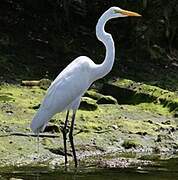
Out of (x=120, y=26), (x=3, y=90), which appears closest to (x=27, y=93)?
(x=3, y=90)

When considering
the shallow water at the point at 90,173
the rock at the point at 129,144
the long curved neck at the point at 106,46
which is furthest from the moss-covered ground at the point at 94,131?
the long curved neck at the point at 106,46

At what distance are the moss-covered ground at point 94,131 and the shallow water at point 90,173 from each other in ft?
2.07

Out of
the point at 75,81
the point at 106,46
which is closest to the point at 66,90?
the point at 75,81

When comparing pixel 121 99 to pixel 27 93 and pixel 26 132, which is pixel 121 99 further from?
pixel 26 132

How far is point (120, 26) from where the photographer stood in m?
21.4

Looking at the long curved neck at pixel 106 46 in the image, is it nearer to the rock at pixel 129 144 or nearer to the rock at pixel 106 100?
the rock at pixel 129 144

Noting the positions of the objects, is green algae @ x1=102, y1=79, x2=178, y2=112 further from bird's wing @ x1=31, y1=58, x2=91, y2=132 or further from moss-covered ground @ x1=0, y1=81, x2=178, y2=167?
bird's wing @ x1=31, y1=58, x2=91, y2=132

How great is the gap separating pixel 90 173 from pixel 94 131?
2.95 meters

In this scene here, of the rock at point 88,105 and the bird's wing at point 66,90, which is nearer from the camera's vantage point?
the bird's wing at point 66,90

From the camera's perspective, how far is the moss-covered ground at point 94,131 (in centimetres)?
1045

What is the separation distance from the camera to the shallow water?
870 centimetres

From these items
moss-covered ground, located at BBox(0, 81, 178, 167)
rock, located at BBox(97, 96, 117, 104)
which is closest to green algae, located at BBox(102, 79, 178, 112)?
moss-covered ground, located at BBox(0, 81, 178, 167)

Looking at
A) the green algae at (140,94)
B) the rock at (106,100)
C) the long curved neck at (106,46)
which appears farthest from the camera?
the green algae at (140,94)

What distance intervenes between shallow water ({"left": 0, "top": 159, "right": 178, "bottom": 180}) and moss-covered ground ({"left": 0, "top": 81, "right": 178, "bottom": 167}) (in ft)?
2.07
